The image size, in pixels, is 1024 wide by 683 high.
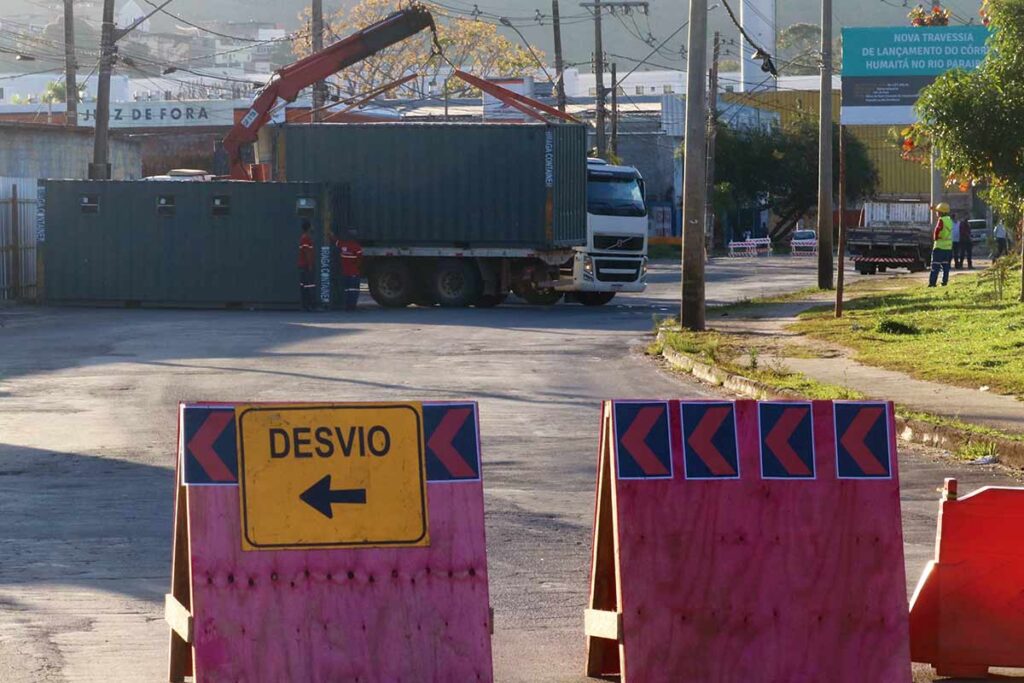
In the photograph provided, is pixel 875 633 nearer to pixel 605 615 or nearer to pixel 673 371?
pixel 605 615

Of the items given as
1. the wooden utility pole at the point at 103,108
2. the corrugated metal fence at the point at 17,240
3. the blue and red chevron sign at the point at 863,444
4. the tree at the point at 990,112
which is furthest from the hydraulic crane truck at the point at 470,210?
the blue and red chevron sign at the point at 863,444

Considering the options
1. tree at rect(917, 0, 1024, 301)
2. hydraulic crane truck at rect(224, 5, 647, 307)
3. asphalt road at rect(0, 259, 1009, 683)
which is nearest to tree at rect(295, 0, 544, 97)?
hydraulic crane truck at rect(224, 5, 647, 307)

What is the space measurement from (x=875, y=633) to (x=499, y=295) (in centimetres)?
2663

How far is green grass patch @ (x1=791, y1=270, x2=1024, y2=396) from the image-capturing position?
16.9 meters

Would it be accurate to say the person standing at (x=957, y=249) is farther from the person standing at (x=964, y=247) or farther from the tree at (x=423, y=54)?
the tree at (x=423, y=54)

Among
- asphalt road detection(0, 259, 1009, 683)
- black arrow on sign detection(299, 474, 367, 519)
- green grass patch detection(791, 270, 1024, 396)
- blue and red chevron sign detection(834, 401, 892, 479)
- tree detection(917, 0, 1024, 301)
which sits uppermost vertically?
tree detection(917, 0, 1024, 301)

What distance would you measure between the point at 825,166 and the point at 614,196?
15.0 feet

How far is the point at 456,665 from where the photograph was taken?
234 inches

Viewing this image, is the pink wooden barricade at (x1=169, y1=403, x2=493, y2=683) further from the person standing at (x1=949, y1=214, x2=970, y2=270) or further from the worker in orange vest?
the person standing at (x1=949, y1=214, x2=970, y2=270)

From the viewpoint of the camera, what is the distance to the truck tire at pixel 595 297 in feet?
111

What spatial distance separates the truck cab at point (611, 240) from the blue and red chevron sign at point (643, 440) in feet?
87.1

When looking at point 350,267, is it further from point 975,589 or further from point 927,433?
point 975,589

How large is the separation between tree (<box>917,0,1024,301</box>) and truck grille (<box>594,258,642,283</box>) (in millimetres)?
14497

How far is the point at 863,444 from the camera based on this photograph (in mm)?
6230
